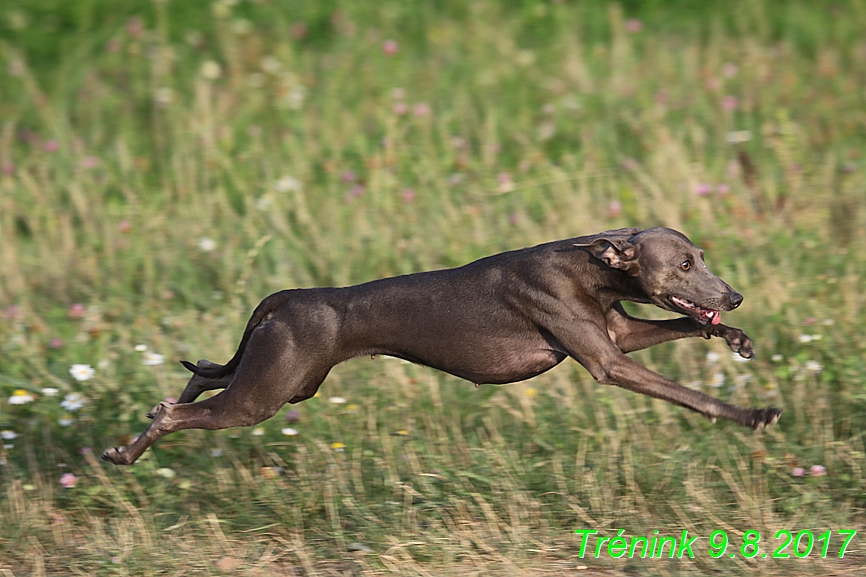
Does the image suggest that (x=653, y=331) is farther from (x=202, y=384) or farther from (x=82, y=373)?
(x=82, y=373)

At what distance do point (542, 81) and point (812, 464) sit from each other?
464 cm

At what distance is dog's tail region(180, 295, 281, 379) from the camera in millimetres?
4785

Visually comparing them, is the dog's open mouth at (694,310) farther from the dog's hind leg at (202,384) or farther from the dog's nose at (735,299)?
the dog's hind leg at (202,384)

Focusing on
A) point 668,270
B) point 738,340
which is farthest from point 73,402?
point 738,340

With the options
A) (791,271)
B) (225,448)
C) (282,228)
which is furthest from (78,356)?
(791,271)

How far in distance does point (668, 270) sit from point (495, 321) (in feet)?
2.40

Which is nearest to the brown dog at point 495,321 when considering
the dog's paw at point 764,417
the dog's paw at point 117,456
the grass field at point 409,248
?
the dog's paw at point 117,456

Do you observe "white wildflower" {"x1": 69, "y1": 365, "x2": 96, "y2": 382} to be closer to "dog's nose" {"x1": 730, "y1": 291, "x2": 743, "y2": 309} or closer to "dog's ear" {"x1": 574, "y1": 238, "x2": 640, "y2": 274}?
"dog's ear" {"x1": 574, "y1": 238, "x2": 640, "y2": 274}

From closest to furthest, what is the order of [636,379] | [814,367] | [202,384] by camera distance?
1. [636,379]
2. [202,384]
3. [814,367]

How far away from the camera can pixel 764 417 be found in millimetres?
4305

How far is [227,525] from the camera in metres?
5.07

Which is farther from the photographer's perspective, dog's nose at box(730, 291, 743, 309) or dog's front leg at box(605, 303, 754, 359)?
dog's front leg at box(605, 303, 754, 359)

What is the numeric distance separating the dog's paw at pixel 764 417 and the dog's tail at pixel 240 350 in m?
2.00

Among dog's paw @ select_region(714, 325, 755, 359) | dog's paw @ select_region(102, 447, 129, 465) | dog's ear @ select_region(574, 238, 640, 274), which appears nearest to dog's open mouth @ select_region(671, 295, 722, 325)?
dog's paw @ select_region(714, 325, 755, 359)
